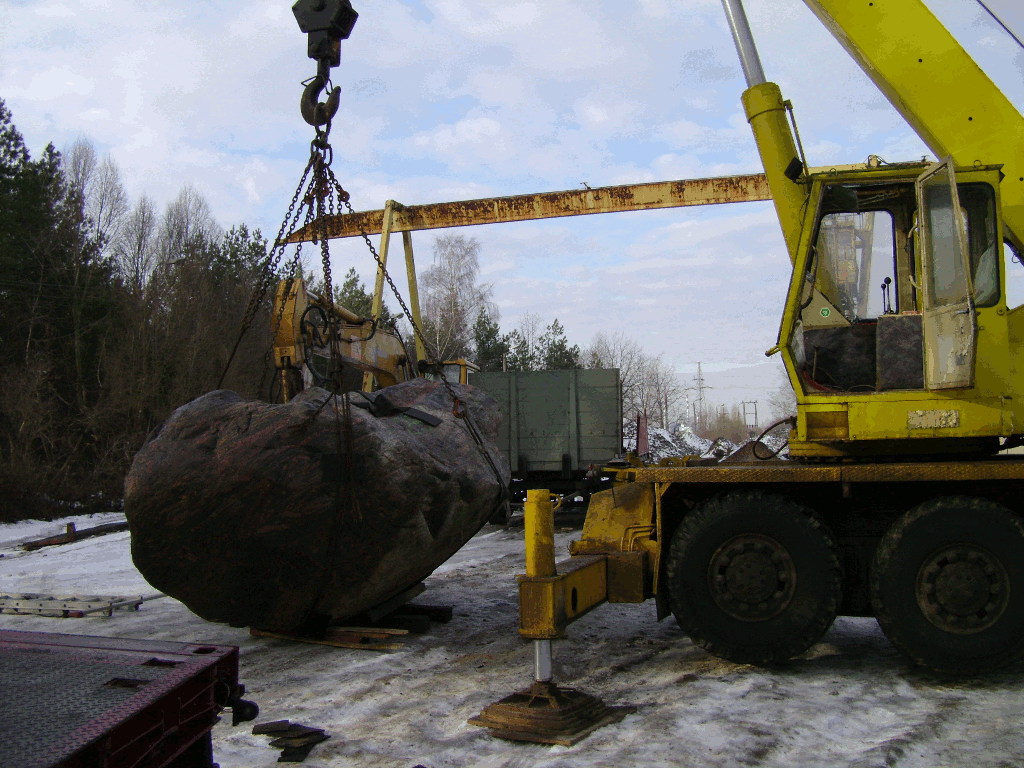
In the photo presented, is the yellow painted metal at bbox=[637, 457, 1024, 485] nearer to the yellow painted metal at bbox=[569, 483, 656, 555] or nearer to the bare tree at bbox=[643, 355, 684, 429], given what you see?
the yellow painted metal at bbox=[569, 483, 656, 555]

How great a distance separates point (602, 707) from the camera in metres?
4.01

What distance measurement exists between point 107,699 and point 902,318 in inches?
180

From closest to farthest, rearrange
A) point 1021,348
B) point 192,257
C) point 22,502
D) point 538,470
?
point 1021,348 < point 538,470 < point 22,502 < point 192,257

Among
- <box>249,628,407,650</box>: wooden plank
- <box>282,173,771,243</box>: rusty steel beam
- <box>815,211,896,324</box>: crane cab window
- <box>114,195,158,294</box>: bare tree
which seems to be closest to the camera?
<box>815,211,896,324</box>: crane cab window

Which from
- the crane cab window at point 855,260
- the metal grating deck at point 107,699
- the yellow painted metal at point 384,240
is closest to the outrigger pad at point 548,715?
the metal grating deck at point 107,699

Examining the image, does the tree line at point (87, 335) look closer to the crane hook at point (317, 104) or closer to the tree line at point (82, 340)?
the tree line at point (82, 340)

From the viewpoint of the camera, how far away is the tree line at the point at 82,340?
20.5 m

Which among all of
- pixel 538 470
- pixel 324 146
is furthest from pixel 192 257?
pixel 324 146

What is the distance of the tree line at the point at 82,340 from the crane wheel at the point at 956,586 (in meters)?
17.6

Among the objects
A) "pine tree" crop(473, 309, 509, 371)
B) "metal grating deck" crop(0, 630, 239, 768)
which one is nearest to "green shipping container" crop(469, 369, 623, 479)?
"metal grating deck" crop(0, 630, 239, 768)

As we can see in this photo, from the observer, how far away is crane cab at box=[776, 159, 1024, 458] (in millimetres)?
4453

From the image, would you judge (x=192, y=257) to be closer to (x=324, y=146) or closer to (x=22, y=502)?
(x=22, y=502)

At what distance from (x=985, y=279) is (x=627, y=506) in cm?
264

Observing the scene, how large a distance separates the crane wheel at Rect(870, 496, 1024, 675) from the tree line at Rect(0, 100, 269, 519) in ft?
57.9
